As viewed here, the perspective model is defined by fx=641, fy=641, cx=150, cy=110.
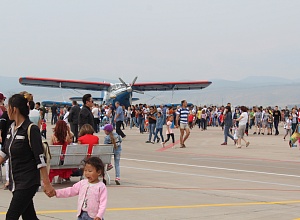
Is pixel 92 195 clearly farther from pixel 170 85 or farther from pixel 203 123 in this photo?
pixel 170 85

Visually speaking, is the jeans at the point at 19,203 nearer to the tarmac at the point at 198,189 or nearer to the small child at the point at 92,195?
the small child at the point at 92,195

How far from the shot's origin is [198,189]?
13.1 metres

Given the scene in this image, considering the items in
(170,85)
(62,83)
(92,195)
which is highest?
(170,85)

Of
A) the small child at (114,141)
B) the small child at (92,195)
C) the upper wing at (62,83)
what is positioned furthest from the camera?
the upper wing at (62,83)

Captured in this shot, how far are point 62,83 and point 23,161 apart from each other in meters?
67.9

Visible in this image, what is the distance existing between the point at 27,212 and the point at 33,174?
0.50 m

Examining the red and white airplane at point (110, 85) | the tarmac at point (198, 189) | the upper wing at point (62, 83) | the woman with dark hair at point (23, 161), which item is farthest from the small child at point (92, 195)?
the upper wing at point (62, 83)

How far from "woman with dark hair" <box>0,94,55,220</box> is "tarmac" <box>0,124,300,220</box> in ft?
8.00

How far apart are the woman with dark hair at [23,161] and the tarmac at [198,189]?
244cm

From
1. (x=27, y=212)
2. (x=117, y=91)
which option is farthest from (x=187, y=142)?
(x=117, y=91)

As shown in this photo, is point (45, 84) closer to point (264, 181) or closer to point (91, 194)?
point (264, 181)

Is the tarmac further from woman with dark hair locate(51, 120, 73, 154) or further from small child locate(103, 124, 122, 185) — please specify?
woman with dark hair locate(51, 120, 73, 154)

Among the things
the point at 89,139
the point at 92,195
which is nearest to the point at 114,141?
the point at 89,139

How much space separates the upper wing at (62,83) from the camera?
7000cm
